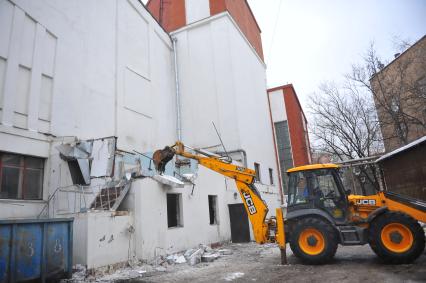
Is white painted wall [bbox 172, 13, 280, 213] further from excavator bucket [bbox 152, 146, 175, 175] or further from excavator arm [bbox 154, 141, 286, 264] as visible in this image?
excavator bucket [bbox 152, 146, 175, 175]

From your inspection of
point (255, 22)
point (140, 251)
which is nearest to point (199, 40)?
point (255, 22)

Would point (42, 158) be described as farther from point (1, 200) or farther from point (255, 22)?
point (255, 22)

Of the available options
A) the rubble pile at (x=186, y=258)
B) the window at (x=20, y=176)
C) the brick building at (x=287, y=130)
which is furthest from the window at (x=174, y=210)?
the brick building at (x=287, y=130)

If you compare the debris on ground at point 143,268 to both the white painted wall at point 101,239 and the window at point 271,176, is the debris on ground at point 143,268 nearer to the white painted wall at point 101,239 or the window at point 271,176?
the white painted wall at point 101,239

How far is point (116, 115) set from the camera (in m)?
15.5

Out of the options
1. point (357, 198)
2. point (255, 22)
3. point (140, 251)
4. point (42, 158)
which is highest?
point (255, 22)

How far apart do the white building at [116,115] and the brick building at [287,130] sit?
18.1 ft

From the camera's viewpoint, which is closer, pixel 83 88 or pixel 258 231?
pixel 258 231

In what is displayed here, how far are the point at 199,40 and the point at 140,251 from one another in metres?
16.5

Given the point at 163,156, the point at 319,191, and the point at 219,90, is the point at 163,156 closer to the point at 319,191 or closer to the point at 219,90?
the point at 319,191

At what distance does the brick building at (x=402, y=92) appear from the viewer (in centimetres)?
1711

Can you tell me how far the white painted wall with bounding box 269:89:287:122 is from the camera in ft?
92.9

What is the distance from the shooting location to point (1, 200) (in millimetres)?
9641

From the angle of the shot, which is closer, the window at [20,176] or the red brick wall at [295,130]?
the window at [20,176]
